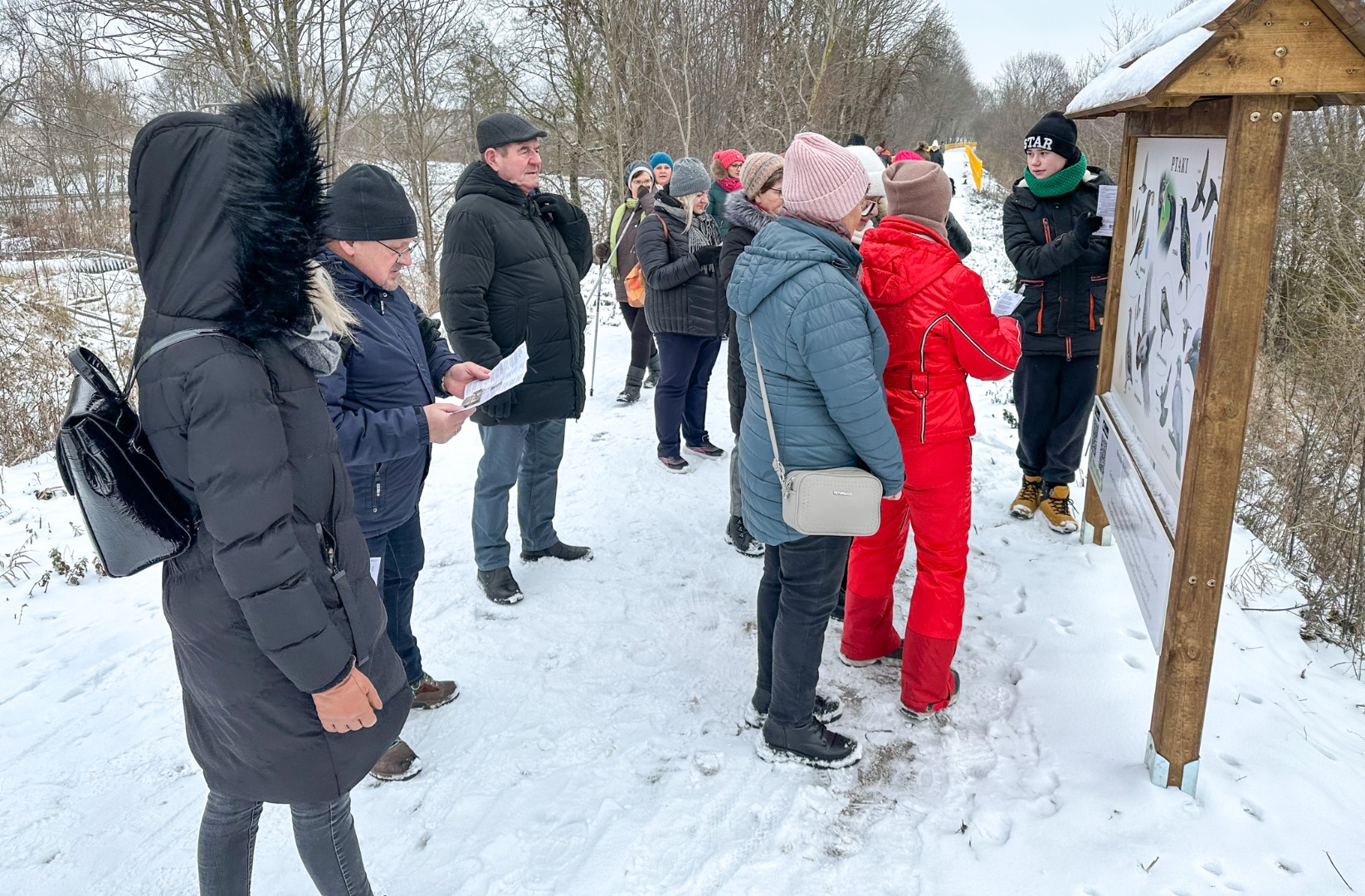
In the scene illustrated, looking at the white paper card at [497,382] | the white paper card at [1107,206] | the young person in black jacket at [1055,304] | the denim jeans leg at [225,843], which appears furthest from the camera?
the young person in black jacket at [1055,304]

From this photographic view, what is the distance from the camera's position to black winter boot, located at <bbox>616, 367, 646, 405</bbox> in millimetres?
7355

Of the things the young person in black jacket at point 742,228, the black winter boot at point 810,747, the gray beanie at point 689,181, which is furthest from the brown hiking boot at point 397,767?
the gray beanie at point 689,181

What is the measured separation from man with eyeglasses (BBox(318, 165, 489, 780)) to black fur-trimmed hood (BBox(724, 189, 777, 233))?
4.23 ft

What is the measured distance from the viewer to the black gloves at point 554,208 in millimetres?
3879

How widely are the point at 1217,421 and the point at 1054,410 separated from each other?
2.36 m

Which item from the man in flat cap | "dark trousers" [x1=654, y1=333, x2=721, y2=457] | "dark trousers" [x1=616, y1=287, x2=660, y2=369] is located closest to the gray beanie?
"dark trousers" [x1=654, y1=333, x2=721, y2=457]

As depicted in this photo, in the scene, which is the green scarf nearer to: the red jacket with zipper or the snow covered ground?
the red jacket with zipper

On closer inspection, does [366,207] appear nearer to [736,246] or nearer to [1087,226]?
[736,246]

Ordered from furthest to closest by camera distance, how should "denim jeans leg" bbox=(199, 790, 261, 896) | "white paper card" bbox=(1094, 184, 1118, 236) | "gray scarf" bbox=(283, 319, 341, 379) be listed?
"white paper card" bbox=(1094, 184, 1118, 236)
"denim jeans leg" bbox=(199, 790, 261, 896)
"gray scarf" bbox=(283, 319, 341, 379)

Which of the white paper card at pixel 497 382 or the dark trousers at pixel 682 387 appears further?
the dark trousers at pixel 682 387

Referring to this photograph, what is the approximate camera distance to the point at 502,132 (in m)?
3.58

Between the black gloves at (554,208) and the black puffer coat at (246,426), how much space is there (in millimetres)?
Result: 2187

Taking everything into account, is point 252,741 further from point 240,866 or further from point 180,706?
point 180,706

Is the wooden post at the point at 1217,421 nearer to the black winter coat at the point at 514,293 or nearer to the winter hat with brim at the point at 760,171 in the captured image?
the winter hat with brim at the point at 760,171
